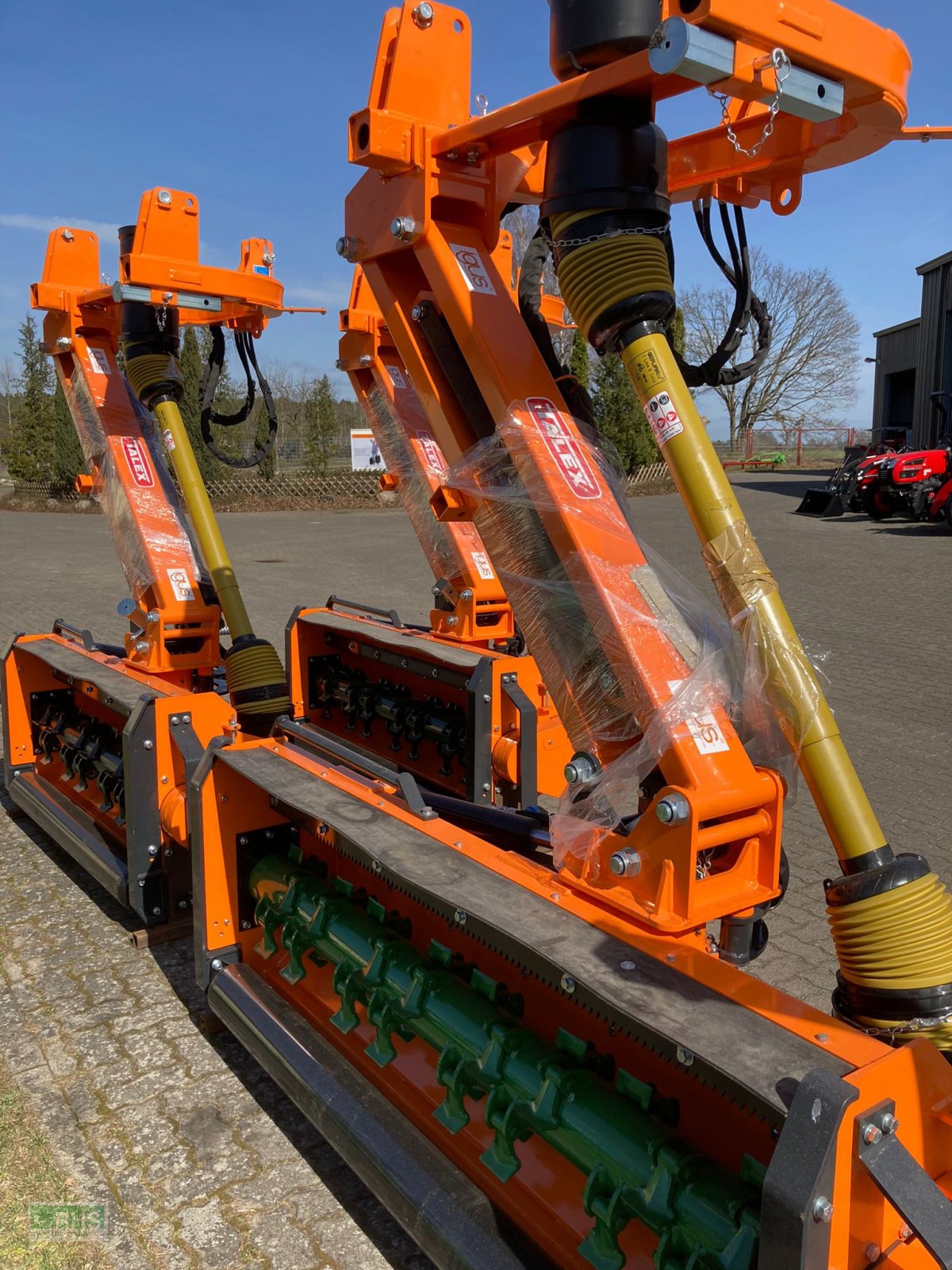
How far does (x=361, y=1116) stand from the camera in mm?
2375

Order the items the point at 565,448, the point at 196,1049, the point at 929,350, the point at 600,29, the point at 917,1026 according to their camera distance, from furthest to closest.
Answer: the point at 929,350 → the point at 196,1049 → the point at 565,448 → the point at 600,29 → the point at 917,1026

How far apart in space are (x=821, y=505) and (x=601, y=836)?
19366 millimetres

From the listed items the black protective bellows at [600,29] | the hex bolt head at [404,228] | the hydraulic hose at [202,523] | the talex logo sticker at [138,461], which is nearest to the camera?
the black protective bellows at [600,29]

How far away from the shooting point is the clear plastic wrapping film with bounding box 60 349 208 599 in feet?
16.2

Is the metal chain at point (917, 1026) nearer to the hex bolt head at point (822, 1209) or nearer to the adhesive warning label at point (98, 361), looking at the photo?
the hex bolt head at point (822, 1209)

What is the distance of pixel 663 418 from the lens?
2156 mm

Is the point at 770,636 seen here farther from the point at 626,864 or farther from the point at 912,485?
the point at 912,485

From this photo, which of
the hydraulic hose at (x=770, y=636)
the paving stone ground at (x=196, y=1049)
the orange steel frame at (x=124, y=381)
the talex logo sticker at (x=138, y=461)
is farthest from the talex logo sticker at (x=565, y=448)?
the talex logo sticker at (x=138, y=461)

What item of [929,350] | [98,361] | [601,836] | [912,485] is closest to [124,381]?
[98,361]

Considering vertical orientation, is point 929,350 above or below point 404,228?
above

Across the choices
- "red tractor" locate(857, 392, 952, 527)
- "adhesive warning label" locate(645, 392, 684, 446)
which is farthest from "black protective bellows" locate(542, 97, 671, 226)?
"red tractor" locate(857, 392, 952, 527)

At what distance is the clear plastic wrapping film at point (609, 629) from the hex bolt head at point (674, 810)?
0.46 feet

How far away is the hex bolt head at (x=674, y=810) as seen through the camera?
203 cm

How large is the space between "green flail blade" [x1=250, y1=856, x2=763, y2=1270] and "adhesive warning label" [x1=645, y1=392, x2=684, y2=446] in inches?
53.0
